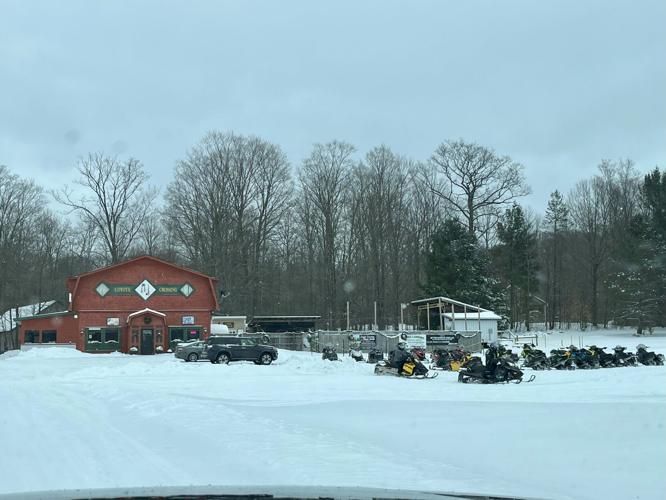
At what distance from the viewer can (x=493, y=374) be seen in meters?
22.5

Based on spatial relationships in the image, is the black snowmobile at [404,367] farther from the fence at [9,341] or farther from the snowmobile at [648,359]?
the fence at [9,341]

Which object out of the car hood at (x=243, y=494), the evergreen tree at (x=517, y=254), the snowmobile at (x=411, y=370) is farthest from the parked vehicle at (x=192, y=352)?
the evergreen tree at (x=517, y=254)

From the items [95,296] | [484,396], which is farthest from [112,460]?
[95,296]

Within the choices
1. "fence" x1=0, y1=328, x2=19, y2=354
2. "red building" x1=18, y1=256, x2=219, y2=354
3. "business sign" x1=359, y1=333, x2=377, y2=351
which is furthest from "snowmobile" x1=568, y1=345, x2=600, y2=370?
"fence" x1=0, y1=328, x2=19, y2=354

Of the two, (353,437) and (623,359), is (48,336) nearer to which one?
(623,359)

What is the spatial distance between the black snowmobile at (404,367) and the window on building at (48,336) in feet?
124

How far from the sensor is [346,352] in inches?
1682

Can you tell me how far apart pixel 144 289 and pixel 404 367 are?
115ft

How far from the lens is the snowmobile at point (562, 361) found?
27438 millimetres

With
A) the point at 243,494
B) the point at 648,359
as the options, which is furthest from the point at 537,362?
the point at 243,494

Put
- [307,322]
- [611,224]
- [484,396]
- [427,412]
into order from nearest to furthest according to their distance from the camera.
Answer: [427,412] < [484,396] < [307,322] < [611,224]

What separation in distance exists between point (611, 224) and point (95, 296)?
51.1 metres

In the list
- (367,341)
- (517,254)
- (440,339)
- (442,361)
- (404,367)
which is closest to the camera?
(404,367)

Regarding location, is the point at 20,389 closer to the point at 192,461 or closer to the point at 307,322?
the point at 192,461
